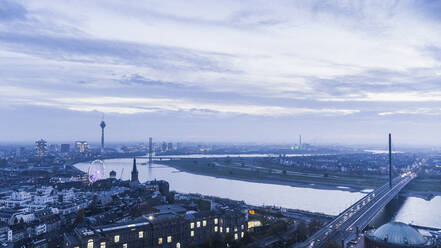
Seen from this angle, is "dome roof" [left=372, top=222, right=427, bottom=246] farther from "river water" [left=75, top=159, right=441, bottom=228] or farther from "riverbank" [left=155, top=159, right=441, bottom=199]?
"riverbank" [left=155, top=159, right=441, bottom=199]

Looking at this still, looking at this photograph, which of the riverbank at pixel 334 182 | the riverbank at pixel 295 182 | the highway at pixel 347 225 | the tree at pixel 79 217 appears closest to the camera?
the highway at pixel 347 225

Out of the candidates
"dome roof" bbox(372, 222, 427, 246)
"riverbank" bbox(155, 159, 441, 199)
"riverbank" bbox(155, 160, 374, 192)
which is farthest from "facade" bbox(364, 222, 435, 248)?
"riverbank" bbox(155, 160, 374, 192)

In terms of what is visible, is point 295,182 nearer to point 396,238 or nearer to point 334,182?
point 334,182

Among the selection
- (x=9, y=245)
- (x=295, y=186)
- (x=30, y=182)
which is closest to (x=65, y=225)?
(x=9, y=245)

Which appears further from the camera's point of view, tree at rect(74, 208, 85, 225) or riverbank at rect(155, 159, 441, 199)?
riverbank at rect(155, 159, 441, 199)

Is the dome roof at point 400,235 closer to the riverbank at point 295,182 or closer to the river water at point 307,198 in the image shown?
the river water at point 307,198

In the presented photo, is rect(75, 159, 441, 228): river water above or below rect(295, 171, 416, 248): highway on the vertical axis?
below

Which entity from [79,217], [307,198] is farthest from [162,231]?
[307,198]

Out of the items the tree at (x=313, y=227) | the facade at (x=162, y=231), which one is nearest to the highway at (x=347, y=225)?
the tree at (x=313, y=227)
